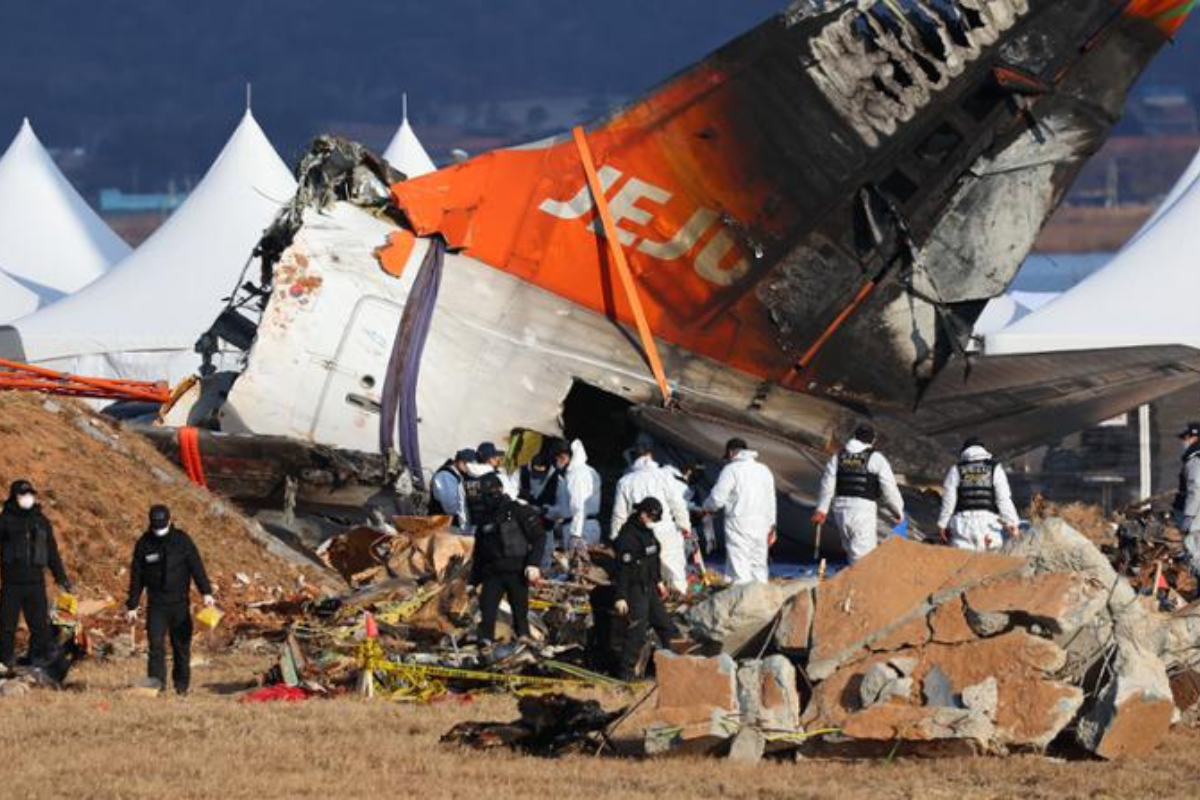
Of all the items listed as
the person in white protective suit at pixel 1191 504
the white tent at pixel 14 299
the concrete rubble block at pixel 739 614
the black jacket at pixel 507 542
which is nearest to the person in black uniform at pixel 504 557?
the black jacket at pixel 507 542

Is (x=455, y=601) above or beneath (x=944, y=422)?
beneath

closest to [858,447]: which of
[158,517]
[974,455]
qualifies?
[974,455]

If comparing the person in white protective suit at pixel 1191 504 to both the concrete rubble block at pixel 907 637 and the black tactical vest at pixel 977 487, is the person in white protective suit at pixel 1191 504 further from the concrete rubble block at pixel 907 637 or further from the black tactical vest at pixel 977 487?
the concrete rubble block at pixel 907 637

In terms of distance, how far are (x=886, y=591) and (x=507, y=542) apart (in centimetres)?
336

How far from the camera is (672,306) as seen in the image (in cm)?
2347

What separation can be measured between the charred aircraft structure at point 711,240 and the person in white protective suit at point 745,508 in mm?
2041

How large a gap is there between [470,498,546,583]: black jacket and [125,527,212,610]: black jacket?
6.35ft

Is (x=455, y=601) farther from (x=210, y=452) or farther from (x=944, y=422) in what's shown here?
(x=944, y=422)

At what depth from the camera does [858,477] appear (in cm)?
2050

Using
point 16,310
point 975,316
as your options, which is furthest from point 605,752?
point 16,310

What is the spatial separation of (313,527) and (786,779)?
1101 centimetres

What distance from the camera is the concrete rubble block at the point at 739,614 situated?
15070 mm

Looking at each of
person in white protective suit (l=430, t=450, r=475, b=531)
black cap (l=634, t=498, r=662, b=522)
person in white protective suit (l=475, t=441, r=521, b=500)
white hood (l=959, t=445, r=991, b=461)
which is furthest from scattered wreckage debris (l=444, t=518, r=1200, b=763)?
person in white protective suit (l=430, t=450, r=475, b=531)

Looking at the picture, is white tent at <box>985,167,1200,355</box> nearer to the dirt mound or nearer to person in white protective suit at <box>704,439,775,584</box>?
person in white protective suit at <box>704,439,775,584</box>
